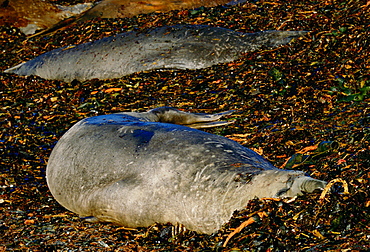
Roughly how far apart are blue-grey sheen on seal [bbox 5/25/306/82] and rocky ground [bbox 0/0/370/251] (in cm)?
15

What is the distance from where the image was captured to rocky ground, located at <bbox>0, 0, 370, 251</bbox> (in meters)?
2.81

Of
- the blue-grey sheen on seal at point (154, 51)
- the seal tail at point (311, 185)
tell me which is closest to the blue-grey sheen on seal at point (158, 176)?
the seal tail at point (311, 185)

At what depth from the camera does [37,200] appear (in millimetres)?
4320

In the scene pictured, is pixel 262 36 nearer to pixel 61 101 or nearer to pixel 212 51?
pixel 212 51

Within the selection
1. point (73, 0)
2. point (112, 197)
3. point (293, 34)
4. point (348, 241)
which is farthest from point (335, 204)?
point (73, 0)

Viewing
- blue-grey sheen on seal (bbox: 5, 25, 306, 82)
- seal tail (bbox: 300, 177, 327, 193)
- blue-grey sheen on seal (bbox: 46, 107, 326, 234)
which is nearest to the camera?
seal tail (bbox: 300, 177, 327, 193)

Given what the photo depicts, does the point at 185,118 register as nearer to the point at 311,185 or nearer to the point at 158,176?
the point at 158,176

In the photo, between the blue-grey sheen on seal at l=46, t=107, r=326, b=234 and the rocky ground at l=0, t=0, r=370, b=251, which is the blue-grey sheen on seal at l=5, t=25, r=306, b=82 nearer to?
the rocky ground at l=0, t=0, r=370, b=251

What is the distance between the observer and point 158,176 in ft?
11.2

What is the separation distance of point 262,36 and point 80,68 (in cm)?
259

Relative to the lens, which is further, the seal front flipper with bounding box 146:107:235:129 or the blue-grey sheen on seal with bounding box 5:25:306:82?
the blue-grey sheen on seal with bounding box 5:25:306:82

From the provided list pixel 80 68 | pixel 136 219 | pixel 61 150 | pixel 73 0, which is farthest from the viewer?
pixel 73 0

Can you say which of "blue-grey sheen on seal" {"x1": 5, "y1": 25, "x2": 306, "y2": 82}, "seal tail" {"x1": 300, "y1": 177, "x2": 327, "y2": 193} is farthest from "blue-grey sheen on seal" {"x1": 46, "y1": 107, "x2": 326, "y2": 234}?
"blue-grey sheen on seal" {"x1": 5, "y1": 25, "x2": 306, "y2": 82}

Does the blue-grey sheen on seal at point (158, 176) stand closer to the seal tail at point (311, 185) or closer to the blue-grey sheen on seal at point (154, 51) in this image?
the seal tail at point (311, 185)
